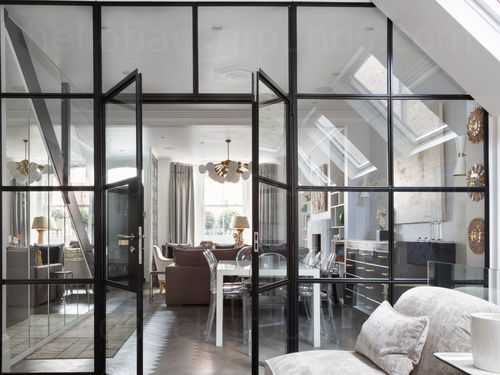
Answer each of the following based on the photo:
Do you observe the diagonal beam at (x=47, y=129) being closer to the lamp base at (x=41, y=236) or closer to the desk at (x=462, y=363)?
Answer: the lamp base at (x=41, y=236)

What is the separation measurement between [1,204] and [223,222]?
9434 mm

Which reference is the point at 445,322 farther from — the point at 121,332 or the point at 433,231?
the point at 121,332

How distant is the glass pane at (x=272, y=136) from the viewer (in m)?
3.65

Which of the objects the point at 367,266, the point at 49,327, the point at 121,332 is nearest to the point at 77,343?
the point at 49,327

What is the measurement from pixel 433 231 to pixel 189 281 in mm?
4105

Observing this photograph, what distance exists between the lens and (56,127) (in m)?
4.06

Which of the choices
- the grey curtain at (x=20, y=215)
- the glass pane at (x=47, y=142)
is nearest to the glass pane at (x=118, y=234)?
the glass pane at (x=47, y=142)

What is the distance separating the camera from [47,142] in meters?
4.04

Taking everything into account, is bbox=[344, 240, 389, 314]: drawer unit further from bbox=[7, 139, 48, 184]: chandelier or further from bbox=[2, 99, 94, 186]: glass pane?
bbox=[7, 139, 48, 184]: chandelier

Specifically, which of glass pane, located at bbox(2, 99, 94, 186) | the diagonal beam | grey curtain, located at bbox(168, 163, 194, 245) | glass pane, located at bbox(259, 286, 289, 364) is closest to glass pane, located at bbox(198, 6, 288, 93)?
glass pane, located at bbox(2, 99, 94, 186)

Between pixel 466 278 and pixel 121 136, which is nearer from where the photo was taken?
pixel 466 278

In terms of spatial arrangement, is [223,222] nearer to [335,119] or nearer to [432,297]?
[335,119]

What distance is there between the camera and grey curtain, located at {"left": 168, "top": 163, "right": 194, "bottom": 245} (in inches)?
500

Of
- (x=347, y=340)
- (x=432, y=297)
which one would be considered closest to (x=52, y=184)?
(x=347, y=340)
